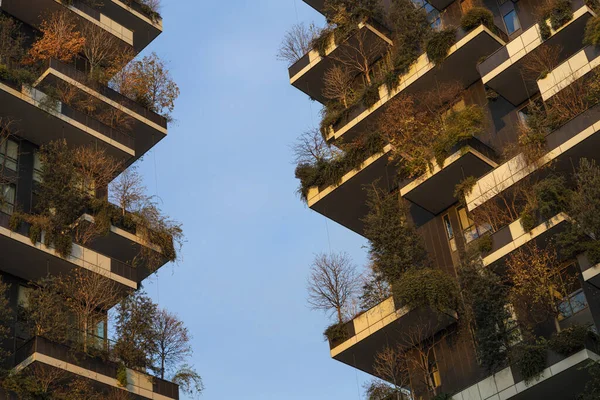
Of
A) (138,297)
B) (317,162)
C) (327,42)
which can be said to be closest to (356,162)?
(317,162)

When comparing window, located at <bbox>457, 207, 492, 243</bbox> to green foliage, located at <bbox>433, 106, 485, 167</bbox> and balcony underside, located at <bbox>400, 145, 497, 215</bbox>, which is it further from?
green foliage, located at <bbox>433, 106, 485, 167</bbox>

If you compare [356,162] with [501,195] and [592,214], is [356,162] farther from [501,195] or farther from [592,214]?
[592,214]

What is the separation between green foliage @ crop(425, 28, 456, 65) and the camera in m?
42.7

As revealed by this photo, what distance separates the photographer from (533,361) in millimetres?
33062

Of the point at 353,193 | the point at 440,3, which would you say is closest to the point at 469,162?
Result: the point at 353,193

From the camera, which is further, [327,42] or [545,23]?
[327,42]

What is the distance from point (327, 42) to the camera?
47688 mm

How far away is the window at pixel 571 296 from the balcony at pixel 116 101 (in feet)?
70.9

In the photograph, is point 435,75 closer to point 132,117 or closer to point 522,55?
point 522,55

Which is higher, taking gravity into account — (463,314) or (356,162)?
(356,162)

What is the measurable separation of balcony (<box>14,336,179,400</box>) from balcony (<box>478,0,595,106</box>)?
17911mm

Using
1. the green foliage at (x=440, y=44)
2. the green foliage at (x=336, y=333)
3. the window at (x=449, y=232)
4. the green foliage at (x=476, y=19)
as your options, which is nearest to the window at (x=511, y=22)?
the green foliage at (x=476, y=19)

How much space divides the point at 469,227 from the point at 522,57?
23.1 feet

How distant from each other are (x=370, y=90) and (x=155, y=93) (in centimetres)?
1110
